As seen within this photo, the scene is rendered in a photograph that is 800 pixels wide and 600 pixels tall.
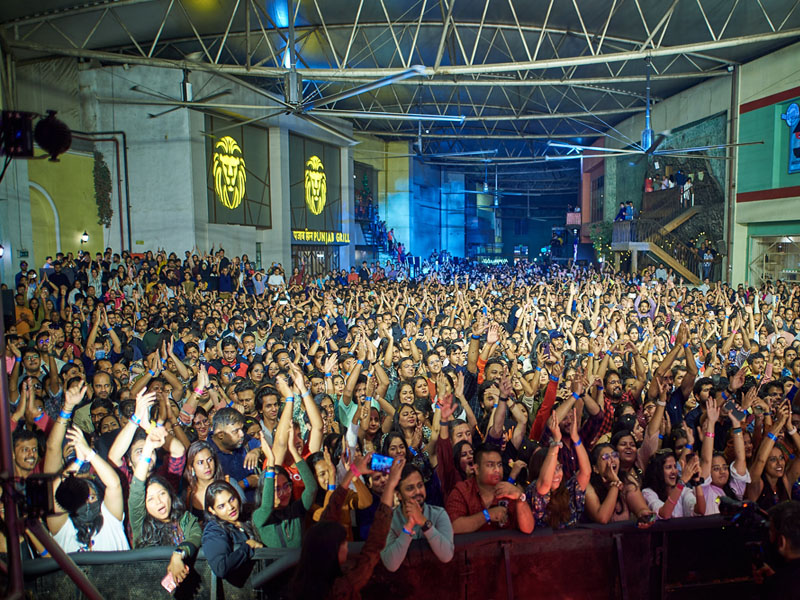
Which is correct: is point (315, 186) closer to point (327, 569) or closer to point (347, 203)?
point (347, 203)

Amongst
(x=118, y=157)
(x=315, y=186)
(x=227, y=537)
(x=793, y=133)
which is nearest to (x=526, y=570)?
(x=227, y=537)

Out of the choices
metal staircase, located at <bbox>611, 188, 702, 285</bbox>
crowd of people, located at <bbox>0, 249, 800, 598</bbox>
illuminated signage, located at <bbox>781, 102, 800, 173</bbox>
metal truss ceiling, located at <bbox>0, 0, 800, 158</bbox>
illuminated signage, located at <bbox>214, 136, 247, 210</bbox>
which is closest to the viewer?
crowd of people, located at <bbox>0, 249, 800, 598</bbox>

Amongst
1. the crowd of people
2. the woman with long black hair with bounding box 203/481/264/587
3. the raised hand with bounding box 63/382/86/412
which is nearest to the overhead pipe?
the crowd of people

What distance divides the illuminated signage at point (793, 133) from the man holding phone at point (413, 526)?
52.4 feet

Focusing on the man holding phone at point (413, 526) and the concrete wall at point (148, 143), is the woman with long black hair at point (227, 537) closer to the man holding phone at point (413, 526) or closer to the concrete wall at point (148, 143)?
the man holding phone at point (413, 526)

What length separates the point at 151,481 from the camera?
2920 mm

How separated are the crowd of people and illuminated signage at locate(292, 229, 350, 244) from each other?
40.9 ft

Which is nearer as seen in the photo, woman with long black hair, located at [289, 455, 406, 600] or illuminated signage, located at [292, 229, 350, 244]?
woman with long black hair, located at [289, 455, 406, 600]

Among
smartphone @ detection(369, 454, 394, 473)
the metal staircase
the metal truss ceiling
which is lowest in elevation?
smartphone @ detection(369, 454, 394, 473)

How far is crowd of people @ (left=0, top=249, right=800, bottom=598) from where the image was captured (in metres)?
2.79

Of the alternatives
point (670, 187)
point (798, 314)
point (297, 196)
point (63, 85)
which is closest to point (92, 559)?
point (798, 314)

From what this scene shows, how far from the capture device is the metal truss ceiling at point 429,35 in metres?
11.3

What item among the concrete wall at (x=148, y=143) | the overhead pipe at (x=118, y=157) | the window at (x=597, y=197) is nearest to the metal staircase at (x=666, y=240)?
the window at (x=597, y=197)

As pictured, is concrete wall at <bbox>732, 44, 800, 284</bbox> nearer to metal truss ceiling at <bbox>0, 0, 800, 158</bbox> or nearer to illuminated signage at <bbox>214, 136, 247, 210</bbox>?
metal truss ceiling at <bbox>0, 0, 800, 158</bbox>
